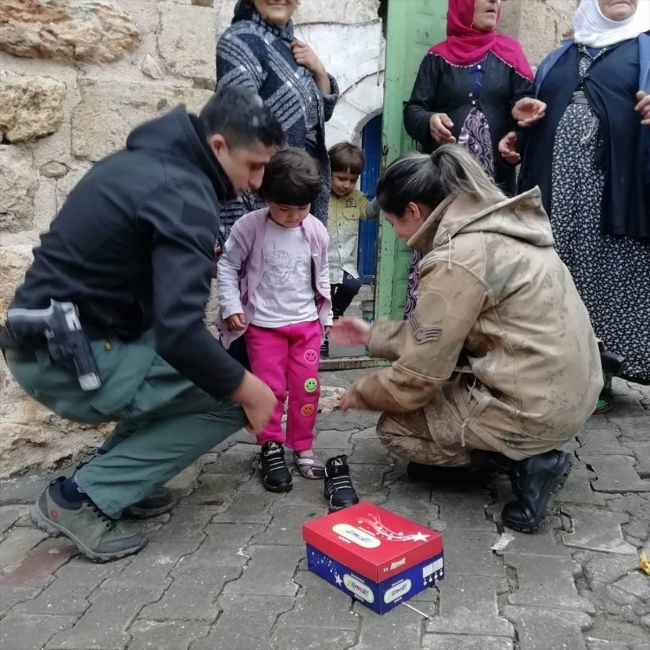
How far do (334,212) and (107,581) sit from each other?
10.9ft

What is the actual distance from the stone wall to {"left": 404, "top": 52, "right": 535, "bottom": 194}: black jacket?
1.21 meters

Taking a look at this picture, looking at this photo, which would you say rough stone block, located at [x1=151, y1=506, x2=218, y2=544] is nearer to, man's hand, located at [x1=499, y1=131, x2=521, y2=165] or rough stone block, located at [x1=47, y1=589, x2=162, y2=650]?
rough stone block, located at [x1=47, y1=589, x2=162, y2=650]

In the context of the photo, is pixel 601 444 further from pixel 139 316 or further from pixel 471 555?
pixel 139 316

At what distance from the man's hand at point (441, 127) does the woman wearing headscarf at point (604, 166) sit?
41cm

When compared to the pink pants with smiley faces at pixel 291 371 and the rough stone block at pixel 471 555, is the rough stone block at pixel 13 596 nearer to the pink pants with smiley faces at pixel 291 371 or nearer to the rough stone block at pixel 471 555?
the pink pants with smiley faces at pixel 291 371

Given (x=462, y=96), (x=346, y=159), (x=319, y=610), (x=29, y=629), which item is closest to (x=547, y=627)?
(x=319, y=610)

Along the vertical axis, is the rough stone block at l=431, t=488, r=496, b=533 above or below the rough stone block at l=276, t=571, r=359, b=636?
below

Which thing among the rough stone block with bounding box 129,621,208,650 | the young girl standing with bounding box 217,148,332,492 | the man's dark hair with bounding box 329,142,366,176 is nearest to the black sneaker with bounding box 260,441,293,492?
the young girl standing with bounding box 217,148,332,492

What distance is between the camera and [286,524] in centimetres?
242

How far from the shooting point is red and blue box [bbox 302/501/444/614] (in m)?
1.87

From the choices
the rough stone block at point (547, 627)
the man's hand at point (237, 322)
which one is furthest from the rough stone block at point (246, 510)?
the rough stone block at point (547, 627)

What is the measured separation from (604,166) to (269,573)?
2420 mm

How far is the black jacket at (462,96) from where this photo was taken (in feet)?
12.0

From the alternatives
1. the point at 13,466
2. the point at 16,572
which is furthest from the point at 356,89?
the point at 16,572
